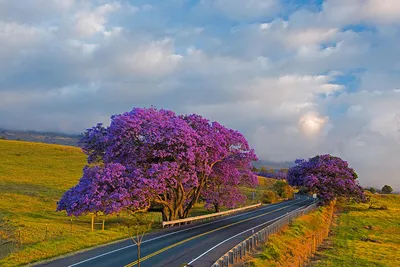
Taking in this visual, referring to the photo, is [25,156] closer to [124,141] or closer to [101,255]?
[124,141]

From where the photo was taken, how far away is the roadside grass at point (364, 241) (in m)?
32.8

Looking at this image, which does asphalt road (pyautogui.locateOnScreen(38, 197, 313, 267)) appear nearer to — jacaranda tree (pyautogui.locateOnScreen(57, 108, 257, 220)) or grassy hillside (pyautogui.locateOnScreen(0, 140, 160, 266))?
grassy hillside (pyautogui.locateOnScreen(0, 140, 160, 266))

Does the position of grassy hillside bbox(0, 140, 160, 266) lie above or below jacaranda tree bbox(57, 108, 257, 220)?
below

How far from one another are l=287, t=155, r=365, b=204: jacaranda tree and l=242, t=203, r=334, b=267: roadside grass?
839 inches

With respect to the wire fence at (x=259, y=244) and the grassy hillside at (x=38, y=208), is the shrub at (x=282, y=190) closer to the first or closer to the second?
the grassy hillside at (x=38, y=208)

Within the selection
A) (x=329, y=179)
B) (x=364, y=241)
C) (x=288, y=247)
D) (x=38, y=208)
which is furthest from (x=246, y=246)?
(x=329, y=179)

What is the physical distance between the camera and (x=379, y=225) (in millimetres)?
58844

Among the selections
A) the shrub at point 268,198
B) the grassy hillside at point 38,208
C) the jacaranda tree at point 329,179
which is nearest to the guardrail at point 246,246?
the grassy hillside at point 38,208

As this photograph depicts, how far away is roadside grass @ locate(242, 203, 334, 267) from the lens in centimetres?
2541

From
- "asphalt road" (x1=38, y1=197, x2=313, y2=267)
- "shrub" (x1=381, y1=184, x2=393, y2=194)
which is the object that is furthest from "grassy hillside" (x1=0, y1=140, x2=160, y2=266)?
"shrub" (x1=381, y1=184, x2=393, y2=194)

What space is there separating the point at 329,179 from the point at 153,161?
36.9 metres

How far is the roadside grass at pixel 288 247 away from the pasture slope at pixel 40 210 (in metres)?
10.7

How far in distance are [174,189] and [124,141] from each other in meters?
8.52

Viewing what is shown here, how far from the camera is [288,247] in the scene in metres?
31.1
